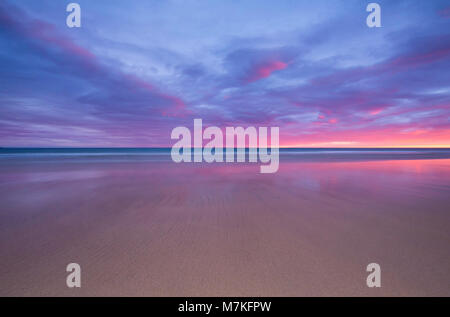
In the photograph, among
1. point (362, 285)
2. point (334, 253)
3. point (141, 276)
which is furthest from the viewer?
point (334, 253)

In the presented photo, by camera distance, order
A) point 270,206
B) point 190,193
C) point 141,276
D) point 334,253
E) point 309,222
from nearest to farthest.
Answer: point 141,276 < point 334,253 < point 309,222 < point 270,206 < point 190,193

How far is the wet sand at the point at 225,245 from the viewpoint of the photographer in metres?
1.94

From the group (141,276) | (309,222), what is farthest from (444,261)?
(141,276)

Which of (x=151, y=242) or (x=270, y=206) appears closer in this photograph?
(x=151, y=242)

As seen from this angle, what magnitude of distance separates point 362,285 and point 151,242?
8.07 ft

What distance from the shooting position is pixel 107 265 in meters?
2.23

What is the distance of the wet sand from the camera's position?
194cm

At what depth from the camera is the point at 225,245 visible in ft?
8.79

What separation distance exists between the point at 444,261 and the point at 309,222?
157 cm
